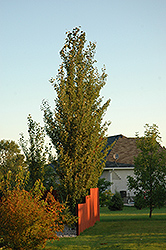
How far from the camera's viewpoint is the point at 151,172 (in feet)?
63.0

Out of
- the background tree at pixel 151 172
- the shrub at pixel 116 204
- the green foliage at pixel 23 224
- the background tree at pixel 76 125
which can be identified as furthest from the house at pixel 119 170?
the green foliage at pixel 23 224

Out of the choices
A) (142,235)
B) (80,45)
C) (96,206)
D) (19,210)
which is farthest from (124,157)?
(19,210)

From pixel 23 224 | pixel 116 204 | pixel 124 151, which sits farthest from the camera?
pixel 124 151

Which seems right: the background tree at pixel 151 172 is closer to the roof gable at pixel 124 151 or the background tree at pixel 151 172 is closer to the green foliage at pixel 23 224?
the green foliage at pixel 23 224

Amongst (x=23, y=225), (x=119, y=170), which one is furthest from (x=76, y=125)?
(x=119, y=170)

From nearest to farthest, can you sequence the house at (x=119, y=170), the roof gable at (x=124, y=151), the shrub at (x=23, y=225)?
1. the shrub at (x=23, y=225)
2. the house at (x=119, y=170)
3. the roof gable at (x=124, y=151)

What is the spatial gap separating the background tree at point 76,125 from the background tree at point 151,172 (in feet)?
13.0

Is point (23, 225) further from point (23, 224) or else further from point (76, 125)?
point (76, 125)

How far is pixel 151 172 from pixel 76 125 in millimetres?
6607

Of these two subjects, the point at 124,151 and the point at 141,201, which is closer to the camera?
the point at 141,201

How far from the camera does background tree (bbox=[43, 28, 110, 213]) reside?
1448 centimetres

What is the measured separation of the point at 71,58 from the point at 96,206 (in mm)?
7411

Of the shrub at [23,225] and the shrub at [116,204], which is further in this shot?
the shrub at [116,204]

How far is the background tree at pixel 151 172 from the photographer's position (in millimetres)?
18922
